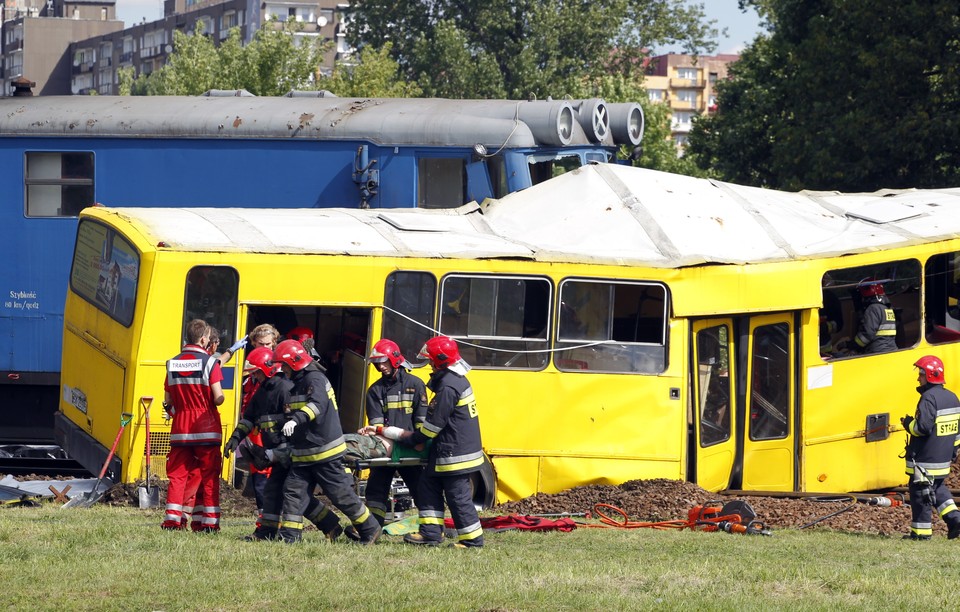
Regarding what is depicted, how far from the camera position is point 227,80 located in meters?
35.3

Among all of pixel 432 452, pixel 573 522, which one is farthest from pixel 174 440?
pixel 573 522

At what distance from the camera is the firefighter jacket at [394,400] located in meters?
10.8

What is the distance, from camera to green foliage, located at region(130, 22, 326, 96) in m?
35.0

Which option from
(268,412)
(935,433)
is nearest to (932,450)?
(935,433)

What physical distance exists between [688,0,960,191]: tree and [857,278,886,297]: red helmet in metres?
12.6

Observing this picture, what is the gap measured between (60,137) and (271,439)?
720 centimetres

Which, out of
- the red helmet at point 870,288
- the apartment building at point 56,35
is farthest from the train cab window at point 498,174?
the apartment building at point 56,35

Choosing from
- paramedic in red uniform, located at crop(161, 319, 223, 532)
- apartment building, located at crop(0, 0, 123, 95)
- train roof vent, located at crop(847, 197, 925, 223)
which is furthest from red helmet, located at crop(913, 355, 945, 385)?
apartment building, located at crop(0, 0, 123, 95)

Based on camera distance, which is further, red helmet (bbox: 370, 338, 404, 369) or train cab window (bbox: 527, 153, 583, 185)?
train cab window (bbox: 527, 153, 583, 185)

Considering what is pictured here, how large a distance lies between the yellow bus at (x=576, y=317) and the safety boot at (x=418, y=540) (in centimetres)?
229

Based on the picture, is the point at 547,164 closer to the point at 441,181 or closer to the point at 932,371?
the point at 441,181

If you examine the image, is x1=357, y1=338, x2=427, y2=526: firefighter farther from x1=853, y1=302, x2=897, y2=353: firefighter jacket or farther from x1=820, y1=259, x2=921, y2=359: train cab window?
x1=853, y1=302, x2=897, y2=353: firefighter jacket

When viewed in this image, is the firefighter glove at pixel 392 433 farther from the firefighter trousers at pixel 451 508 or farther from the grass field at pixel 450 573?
the grass field at pixel 450 573

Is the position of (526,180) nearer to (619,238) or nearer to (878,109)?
(619,238)
